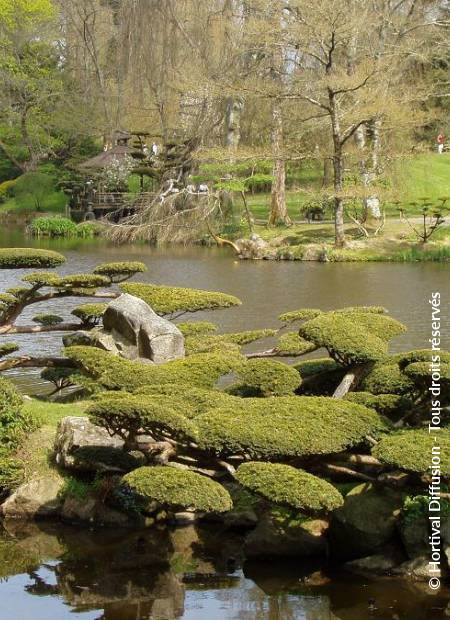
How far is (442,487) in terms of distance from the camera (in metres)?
8.27

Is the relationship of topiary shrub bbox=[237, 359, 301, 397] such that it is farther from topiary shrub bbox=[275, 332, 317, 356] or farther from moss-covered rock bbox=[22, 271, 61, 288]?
moss-covered rock bbox=[22, 271, 61, 288]

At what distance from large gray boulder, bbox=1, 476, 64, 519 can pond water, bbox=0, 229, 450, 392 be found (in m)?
3.99

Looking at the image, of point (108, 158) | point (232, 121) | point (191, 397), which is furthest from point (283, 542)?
point (108, 158)

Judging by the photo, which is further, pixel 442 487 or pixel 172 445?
pixel 172 445

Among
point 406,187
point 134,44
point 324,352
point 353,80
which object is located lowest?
point 324,352

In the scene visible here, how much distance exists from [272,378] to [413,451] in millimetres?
2294

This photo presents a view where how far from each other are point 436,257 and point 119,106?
24865 millimetres

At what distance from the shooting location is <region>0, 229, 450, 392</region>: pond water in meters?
18.6

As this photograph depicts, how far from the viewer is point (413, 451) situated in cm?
794

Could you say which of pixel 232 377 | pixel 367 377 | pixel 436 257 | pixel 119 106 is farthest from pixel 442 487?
pixel 119 106

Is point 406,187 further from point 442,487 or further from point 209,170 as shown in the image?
point 442,487

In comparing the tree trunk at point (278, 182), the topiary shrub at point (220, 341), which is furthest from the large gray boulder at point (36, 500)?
the tree trunk at point (278, 182)

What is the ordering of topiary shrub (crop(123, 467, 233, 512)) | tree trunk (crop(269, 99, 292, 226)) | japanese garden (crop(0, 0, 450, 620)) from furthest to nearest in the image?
tree trunk (crop(269, 99, 292, 226)) → japanese garden (crop(0, 0, 450, 620)) → topiary shrub (crop(123, 467, 233, 512))

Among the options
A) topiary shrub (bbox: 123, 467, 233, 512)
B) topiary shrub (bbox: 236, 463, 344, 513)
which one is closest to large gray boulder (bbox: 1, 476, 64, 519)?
topiary shrub (bbox: 123, 467, 233, 512)
